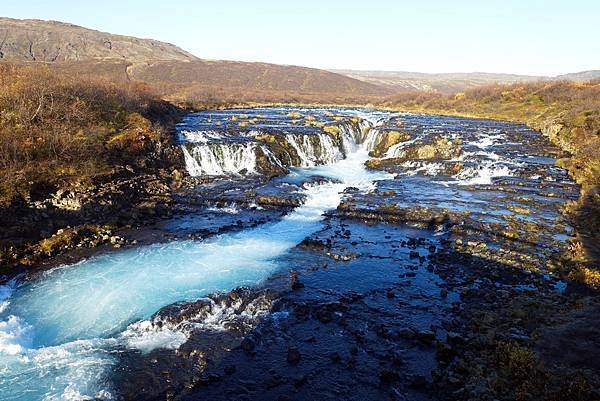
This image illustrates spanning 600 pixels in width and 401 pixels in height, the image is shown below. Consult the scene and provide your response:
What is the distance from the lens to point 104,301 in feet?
55.2

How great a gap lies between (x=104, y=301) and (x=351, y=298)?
10342 mm

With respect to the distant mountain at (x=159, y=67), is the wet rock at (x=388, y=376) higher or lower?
lower

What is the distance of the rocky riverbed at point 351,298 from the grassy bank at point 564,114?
1112mm

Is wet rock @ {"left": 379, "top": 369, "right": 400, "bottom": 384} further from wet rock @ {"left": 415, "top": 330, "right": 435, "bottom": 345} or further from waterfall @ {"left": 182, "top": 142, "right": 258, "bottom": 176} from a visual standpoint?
waterfall @ {"left": 182, "top": 142, "right": 258, "bottom": 176}

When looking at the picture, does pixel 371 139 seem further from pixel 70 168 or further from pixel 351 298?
pixel 351 298

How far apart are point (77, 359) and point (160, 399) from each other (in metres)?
3.68

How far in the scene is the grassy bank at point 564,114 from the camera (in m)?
25.2

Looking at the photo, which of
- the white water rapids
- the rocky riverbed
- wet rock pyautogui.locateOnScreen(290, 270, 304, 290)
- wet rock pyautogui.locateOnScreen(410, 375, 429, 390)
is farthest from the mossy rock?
wet rock pyautogui.locateOnScreen(410, 375, 429, 390)

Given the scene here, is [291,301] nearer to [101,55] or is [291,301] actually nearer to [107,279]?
[107,279]

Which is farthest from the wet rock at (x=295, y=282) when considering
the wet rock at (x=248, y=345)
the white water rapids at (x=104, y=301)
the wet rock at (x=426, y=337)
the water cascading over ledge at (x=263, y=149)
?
the water cascading over ledge at (x=263, y=149)

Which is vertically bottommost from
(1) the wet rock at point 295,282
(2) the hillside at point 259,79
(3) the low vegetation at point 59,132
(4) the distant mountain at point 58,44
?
(1) the wet rock at point 295,282

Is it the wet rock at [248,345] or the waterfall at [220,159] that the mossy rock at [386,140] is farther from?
the wet rock at [248,345]

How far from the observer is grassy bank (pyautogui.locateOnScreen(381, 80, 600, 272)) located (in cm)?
2517

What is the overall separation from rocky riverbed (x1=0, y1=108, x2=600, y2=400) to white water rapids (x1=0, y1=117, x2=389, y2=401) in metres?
0.10
